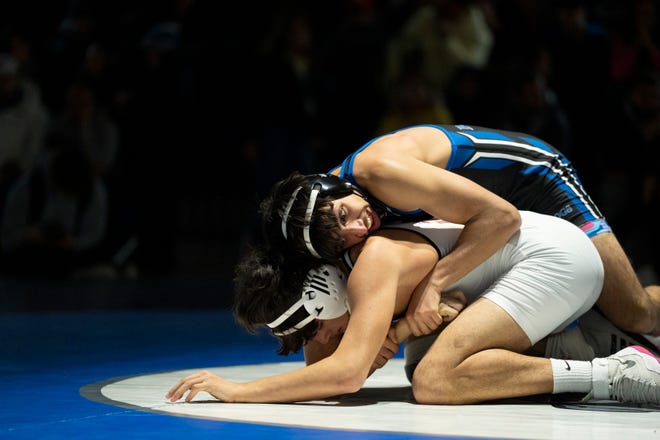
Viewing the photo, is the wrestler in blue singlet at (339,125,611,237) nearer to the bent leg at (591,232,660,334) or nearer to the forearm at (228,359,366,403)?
the bent leg at (591,232,660,334)

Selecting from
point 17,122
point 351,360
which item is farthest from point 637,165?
point 351,360

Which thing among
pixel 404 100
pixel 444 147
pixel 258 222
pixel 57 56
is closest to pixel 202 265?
pixel 258 222

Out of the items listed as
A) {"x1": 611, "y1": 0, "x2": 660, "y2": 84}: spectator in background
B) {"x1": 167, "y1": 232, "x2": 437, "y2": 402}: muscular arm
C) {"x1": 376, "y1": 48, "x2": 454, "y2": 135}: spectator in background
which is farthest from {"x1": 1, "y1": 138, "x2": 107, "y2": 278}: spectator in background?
{"x1": 167, "y1": 232, "x2": 437, "y2": 402}: muscular arm

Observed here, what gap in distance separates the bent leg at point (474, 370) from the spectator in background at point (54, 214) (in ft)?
15.7

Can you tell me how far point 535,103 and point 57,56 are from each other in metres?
3.50

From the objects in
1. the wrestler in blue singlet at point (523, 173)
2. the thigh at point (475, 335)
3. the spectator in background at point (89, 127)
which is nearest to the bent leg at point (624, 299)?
the wrestler in blue singlet at point (523, 173)

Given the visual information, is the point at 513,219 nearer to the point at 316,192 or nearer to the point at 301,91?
the point at 316,192

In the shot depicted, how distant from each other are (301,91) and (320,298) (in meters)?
4.59

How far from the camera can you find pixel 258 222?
7887mm

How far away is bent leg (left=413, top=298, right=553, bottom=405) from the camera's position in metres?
3.04

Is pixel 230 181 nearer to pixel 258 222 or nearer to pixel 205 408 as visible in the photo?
pixel 258 222

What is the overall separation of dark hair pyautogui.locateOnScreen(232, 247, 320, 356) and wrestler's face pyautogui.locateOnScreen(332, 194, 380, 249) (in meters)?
0.12

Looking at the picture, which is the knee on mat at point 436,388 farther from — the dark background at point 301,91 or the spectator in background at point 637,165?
the spectator in background at point 637,165

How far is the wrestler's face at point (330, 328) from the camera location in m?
3.19
